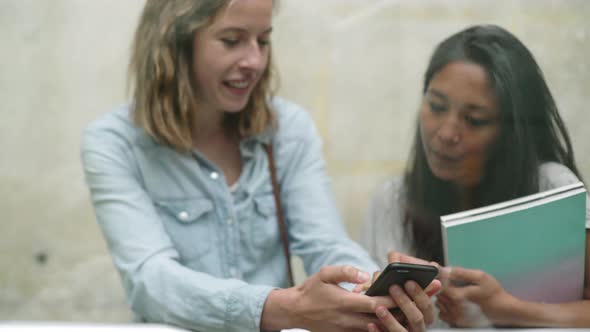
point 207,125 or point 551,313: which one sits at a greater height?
point 207,125

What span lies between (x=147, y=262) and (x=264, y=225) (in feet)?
0.68

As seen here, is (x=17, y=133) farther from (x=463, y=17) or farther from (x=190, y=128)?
(x=463, y=17)

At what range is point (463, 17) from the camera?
1.03 m

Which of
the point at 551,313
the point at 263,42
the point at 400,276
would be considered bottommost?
the point at 551,313

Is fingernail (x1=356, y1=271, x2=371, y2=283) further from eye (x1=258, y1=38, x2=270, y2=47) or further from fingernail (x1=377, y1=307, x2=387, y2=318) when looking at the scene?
eye (x1=258, y1=38, x2=270, y2=47)

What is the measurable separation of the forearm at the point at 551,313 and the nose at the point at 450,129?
0.84ft

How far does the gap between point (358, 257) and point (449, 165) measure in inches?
8.2

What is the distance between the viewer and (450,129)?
1000 millimetres

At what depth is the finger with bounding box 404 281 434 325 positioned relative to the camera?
94cm

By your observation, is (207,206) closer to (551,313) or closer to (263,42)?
(263,42)

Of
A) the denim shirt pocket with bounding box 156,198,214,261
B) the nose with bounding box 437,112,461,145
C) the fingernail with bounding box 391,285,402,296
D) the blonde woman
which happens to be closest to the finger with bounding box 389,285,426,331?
the fingernail with bounding box 391,285,402,296

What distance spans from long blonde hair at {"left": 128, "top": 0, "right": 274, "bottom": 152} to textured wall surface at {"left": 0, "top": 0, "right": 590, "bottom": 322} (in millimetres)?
36

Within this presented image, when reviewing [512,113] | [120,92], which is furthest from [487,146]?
[120,92]

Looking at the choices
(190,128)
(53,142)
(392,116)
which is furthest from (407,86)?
(53,142)
